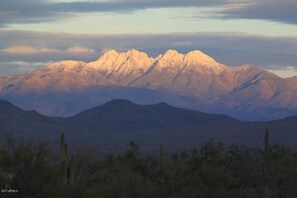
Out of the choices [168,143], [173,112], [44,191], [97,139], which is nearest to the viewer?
[44,191]

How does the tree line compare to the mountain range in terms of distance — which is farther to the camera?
the mountain range

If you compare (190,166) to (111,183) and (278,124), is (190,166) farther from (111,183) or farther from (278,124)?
(278,124)

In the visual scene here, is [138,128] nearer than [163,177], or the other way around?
[163,177]

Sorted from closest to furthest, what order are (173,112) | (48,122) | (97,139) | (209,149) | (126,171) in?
(126,171) → (209,149) → (97,139) → (48,122) → (173,112)

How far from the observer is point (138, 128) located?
17450cm

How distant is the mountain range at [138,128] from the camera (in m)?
106

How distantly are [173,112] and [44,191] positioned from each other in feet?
536

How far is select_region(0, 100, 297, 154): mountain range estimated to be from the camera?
348ft

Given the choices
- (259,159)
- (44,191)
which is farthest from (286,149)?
(44,191)

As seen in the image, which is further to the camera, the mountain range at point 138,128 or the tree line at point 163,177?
the mountain range at point 138,128

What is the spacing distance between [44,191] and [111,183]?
8.37ft

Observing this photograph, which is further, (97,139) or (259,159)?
(97,139)

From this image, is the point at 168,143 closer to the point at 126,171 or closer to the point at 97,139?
the point at 97,139

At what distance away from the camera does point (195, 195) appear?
26.8 m
